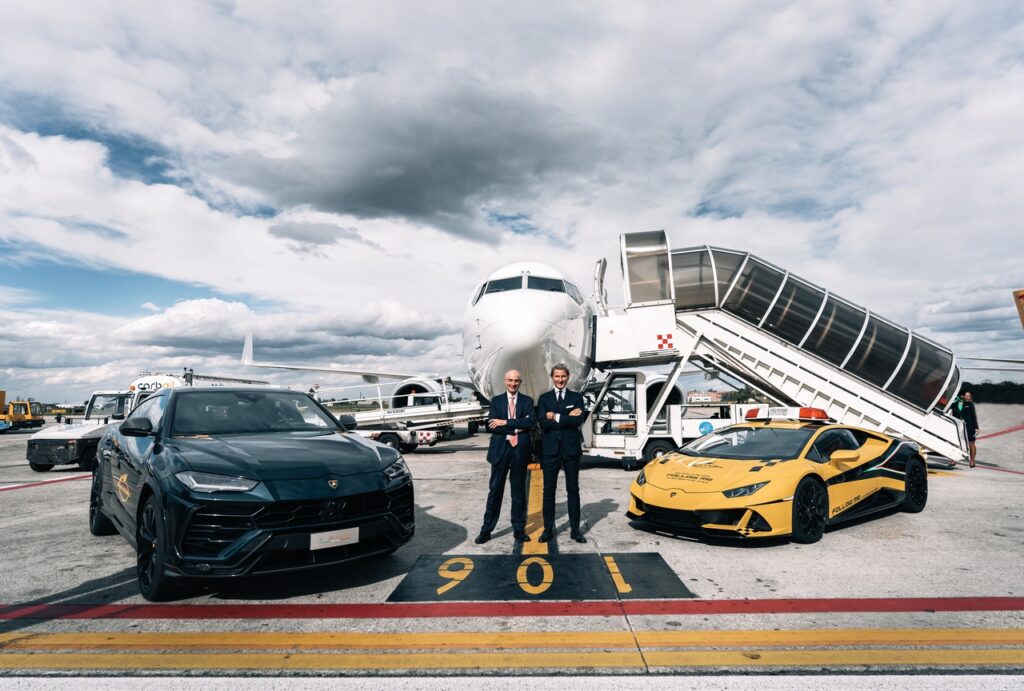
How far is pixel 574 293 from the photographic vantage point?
12.8 metres

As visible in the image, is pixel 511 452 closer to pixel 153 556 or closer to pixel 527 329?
pixel 153 556

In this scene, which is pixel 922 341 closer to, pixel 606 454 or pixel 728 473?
pixel 606 454

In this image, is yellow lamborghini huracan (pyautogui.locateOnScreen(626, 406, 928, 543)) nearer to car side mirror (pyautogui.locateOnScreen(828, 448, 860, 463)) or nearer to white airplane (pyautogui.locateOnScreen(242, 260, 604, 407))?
car side mirror (pyautogui.locateOnScreen(828, 448, 860, 463))

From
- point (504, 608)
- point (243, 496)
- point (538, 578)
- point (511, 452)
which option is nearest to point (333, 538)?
point (243, 496)

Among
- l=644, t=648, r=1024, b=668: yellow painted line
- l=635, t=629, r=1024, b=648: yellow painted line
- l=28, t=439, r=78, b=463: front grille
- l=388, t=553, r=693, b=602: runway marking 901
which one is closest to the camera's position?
l=644, t=648, r=1024, b=668: yellow painted line

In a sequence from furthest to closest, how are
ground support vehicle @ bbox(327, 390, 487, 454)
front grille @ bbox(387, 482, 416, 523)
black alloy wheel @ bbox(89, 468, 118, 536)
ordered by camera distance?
ground support vehicle @ bbox(327, 390, 487, 454), black alloy wheel @ bbox(89, 468, 118, 536), front grille @ bbox(387, 482, 416, 523)

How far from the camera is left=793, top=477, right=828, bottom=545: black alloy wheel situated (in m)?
5.84

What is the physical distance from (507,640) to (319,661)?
106 cm

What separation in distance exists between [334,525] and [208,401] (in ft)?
6.97

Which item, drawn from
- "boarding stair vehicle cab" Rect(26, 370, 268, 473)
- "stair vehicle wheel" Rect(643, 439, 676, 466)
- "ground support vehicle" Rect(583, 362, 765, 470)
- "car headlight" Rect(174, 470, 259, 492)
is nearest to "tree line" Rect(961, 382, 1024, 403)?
"ground support vehicle" Rect(583, 362, 765, 470)

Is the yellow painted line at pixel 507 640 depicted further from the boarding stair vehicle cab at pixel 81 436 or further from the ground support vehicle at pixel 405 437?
the ground support vehicle at pixel 405 437

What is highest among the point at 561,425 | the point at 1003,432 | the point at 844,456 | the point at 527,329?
the point at 527,329

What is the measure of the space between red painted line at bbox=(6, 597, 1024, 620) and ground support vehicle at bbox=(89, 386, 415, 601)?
274 millimetres

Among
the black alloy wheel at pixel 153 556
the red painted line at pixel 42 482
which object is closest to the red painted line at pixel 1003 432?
the black alloy wheel at pixel 153 556
